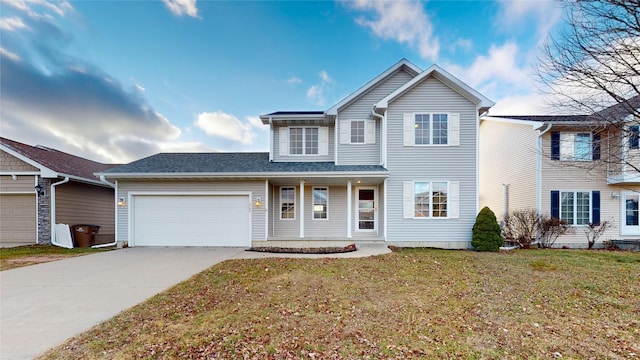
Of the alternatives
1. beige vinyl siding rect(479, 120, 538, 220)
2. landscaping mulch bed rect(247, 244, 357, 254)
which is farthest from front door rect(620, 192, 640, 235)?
landscaping mulch bed rect(247, 244, 357, 254)

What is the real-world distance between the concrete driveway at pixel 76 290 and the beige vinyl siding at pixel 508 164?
1309 centimetres

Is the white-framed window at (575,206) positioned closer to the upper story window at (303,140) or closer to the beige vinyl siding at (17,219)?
the upper story window at (303,140)

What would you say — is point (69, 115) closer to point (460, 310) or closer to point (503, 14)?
point (460, 310)

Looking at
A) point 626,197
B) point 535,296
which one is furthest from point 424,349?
point 626,197

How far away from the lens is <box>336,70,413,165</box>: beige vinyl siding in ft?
39.1

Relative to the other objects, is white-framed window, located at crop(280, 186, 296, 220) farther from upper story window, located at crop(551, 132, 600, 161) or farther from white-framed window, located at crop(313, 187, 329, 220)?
upper story window, located at crop(551, 132, 600, 161)

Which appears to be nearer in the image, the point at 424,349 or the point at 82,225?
the point at 424,349

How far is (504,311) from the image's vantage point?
4.33 meters

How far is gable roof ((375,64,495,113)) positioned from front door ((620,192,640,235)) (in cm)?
777

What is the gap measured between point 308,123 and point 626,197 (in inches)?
566

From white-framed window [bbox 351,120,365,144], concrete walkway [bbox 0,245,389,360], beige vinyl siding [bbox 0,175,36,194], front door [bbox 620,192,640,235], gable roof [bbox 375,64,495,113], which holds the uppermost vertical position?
gable roof [bbox 375,64,495,113]

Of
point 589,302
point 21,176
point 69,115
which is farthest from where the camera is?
point 69,115

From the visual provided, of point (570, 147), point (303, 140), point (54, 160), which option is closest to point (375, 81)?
point (303, 140)

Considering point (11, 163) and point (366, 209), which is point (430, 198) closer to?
point (366, 209)
